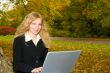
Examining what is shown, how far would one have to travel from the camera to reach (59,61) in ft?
13.9

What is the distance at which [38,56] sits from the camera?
4746mm

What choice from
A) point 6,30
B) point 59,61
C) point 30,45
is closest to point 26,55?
point 30,45

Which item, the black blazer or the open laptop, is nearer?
the open laptop

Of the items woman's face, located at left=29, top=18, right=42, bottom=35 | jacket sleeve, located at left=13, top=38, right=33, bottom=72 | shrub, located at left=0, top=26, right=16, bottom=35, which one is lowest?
shrub, located at left=0, top=26, right=16, bottom=35

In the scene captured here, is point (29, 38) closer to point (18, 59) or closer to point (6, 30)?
point (18, 59)

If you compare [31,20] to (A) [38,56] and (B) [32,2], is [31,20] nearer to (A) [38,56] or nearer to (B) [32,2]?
(A) [38,56]

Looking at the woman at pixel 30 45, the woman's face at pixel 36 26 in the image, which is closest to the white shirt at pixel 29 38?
the woman at pixel 30 45

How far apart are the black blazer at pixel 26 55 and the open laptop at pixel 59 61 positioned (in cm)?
40

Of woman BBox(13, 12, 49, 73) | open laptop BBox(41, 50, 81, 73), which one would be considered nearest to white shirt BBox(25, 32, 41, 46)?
woman BBox(13, 12, 49, 73)

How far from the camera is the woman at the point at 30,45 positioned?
459 centimetres

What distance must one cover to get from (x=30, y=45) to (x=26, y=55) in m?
0.12

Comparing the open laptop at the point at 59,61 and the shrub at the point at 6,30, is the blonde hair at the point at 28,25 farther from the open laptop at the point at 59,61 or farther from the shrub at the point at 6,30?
the shrub at the point at 6,30

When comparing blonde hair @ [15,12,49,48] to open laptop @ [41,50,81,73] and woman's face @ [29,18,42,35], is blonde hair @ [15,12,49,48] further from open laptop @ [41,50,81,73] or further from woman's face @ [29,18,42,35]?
open laptop @ [41,50,81,73]

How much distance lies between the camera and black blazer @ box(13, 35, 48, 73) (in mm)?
4602
